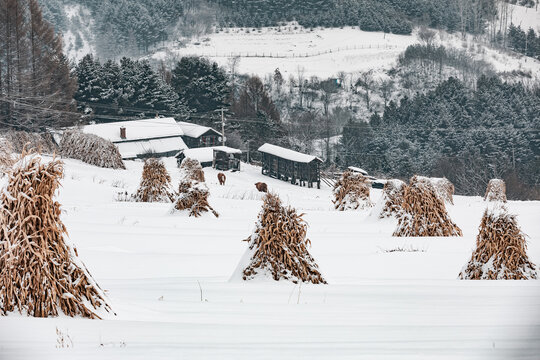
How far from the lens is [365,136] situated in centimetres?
9175

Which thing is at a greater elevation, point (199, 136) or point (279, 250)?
point (279, 250)

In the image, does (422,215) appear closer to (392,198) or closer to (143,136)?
(392,198)

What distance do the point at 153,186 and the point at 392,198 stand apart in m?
8.67

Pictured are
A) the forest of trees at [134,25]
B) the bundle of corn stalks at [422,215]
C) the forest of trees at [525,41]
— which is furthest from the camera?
the forest of trees at [134,25]

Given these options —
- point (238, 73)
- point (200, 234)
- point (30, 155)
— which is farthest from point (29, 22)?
point (238, 73)

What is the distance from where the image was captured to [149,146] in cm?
6169

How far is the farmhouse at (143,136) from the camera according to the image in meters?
59.4

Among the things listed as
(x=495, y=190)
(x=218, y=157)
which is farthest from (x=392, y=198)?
(x=218, y=157)

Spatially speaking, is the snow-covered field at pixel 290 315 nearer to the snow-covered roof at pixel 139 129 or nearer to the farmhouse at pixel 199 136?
the snow-covered roof at pixel 139 129

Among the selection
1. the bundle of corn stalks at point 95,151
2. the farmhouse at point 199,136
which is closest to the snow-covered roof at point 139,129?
the farmhouse at point 199,136

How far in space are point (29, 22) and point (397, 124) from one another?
5197 centimetres

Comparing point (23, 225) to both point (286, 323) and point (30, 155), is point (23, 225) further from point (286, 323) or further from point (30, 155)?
point (286, 323)

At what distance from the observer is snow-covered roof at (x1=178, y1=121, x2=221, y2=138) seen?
2689 inches

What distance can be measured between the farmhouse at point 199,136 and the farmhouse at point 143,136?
363 centimetres
